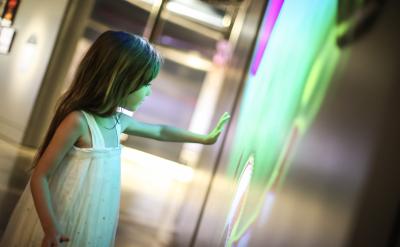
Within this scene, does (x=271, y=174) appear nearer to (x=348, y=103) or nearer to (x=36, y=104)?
(x=348, y=103)

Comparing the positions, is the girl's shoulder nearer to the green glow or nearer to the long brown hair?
the long brown hair

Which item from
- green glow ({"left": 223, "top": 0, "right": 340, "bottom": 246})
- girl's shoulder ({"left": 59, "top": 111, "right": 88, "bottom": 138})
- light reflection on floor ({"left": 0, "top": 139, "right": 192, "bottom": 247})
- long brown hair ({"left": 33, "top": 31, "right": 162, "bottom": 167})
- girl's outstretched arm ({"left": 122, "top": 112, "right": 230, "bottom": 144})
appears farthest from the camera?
light reflection on floor ({"left": 0, "top": 139, "right": 192, "bottom": 247})

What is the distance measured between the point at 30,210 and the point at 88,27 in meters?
6.11

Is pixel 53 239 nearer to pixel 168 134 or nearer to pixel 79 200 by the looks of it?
pixel 79 200

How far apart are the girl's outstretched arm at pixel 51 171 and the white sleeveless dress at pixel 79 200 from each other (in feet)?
0.18

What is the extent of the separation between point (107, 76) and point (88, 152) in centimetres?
29

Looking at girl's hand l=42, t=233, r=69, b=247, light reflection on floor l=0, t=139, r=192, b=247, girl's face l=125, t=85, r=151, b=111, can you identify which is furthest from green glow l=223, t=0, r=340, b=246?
light reflection on floor l=0, t=139, r=192, b=247

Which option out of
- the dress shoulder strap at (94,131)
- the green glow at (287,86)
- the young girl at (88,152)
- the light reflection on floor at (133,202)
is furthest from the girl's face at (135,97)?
the light reflection on floor at (133,202)

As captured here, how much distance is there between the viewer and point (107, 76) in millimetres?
1576

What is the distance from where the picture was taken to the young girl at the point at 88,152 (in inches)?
57.6

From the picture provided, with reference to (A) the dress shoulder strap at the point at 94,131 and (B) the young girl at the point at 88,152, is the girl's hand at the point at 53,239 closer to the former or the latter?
(B) the young girl at the point at 88,152

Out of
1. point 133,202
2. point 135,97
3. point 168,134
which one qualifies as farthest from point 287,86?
point 133,202

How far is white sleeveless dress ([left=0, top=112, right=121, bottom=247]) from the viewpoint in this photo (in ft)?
4.92

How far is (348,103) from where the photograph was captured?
73 cm
